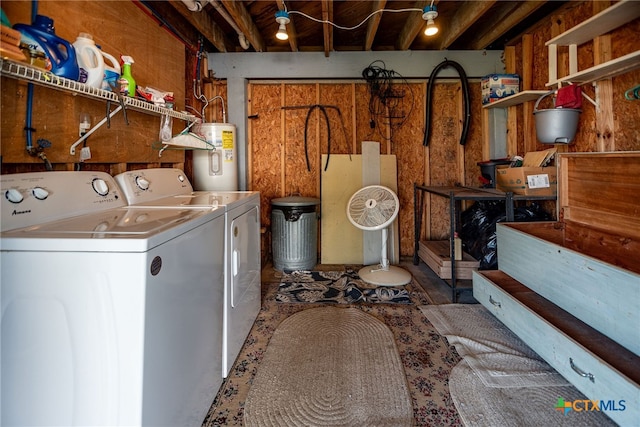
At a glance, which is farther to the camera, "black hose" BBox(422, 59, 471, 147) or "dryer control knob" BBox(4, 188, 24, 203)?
"black hose" BBox(422, 59, 471, 147)

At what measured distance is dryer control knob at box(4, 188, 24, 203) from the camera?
108 cm

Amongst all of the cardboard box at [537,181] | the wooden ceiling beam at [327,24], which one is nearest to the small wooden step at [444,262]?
the cardboard box at [537,181]

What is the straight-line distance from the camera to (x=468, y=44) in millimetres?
3557

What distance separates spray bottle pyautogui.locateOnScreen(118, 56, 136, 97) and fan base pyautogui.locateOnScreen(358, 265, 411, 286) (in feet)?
7.63

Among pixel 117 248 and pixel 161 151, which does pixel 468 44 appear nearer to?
pixel 161 151

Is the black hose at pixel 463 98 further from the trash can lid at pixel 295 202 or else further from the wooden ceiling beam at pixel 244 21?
the wooden ceiling beam at pixel 244 21

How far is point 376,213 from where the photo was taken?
296 centimetres

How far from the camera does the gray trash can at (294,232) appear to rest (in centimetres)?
324

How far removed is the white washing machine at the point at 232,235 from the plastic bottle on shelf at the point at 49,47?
1.84 ft

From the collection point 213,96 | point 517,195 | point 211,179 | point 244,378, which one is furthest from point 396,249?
point 213,96

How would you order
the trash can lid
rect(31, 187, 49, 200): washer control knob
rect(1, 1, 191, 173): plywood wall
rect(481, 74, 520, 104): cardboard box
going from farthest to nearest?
the trash can lid
rect(481, 74, 520, 104): cardboard box
rect(1, 1, 191, 173): plywood wall
rect(31, 187, 49, 200): washer control knob

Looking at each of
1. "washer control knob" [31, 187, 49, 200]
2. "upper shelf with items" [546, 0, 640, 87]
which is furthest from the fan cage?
"washer control knob" [31, 187, 49, 200]

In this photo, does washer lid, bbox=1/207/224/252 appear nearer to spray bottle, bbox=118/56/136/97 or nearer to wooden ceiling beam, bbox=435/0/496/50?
spray bottle, bbox=118/56/136/97

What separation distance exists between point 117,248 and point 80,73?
42.5 inches
